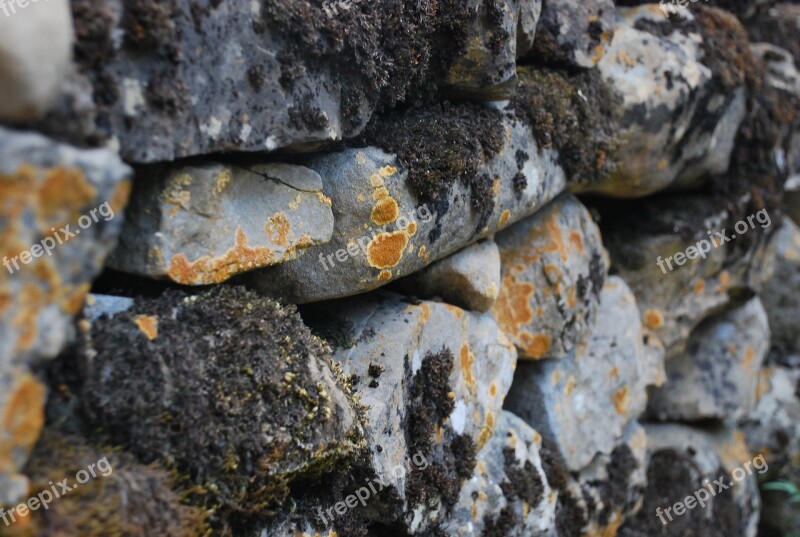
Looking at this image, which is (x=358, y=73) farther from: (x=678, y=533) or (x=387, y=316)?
(x=678, y=533)

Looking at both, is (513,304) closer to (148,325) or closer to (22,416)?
(148,325)

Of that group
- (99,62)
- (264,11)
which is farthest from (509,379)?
(99,62)

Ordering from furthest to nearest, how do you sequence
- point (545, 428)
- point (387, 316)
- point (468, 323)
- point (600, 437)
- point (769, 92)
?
point (769, 92), point (600, 437), point (545, 428), point (468, 323), point (387, 316)
